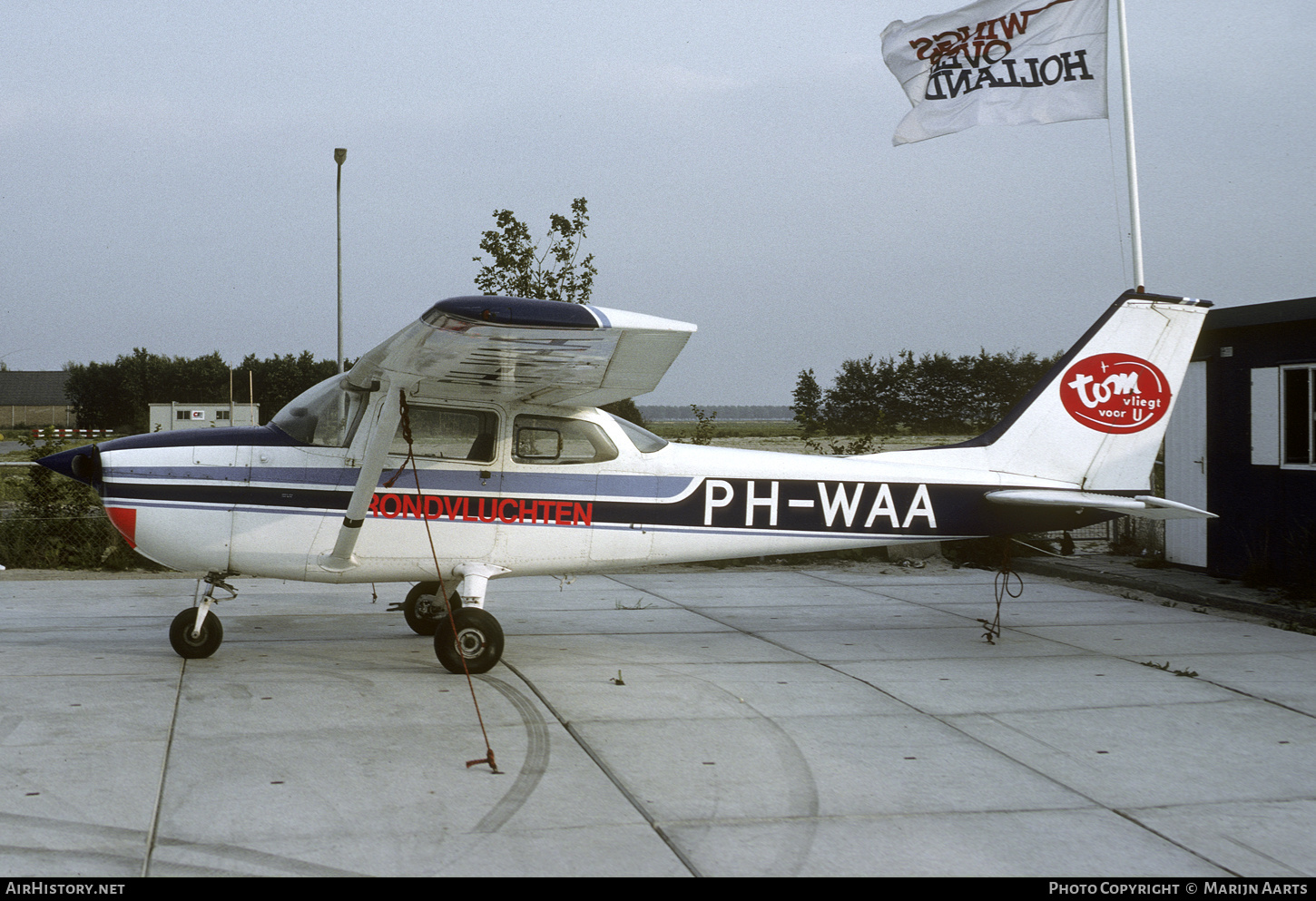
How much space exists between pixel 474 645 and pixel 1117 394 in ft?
15.9

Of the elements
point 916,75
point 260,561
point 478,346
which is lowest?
point 260,561

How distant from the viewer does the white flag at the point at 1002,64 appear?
954cm

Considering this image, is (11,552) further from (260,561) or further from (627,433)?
(627,433)

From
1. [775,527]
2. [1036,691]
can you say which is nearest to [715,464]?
[775,527]

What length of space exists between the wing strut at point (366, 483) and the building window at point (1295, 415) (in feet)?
26.9

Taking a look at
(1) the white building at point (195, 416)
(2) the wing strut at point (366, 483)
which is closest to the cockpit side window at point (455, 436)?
(2) the wing strut at point (366, 483)

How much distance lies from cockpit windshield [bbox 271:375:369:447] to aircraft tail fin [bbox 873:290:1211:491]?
3.99 m

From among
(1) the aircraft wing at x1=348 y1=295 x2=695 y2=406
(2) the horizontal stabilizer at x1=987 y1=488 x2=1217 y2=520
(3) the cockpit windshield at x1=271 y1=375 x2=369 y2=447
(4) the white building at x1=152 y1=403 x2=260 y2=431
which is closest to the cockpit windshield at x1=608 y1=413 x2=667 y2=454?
(1) the aircraft wing at x1=348 y1=295 x2=695 y2=406

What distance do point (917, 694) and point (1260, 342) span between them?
637cm

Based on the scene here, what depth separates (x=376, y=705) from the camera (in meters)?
5.45

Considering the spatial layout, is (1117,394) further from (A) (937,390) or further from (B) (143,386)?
(B) (143,386)

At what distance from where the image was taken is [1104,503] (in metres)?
6.92

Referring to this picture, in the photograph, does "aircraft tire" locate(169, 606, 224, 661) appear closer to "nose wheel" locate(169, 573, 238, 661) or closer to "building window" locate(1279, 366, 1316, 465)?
"nose wheel" locate(169, 573, 238, 661)

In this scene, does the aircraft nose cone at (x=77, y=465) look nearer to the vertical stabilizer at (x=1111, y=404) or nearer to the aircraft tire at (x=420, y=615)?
the aircraft tire at (x=420, y=615)
